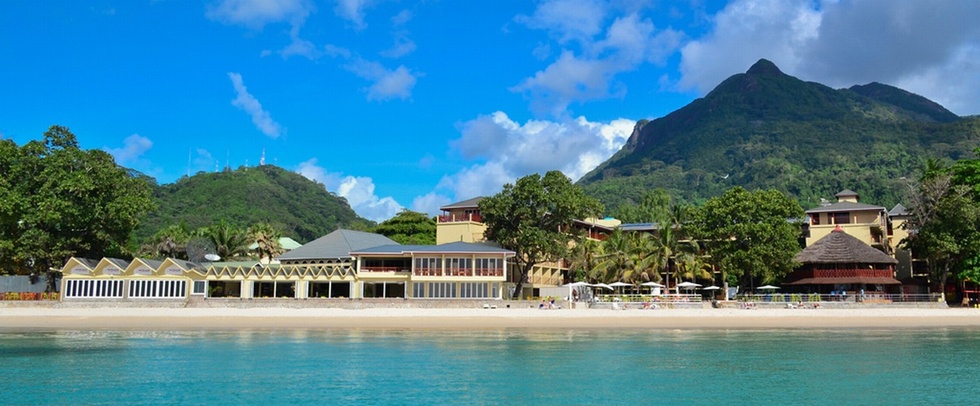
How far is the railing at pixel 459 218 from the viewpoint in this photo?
209ft

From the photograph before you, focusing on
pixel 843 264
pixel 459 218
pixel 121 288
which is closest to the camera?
pixel 121 288

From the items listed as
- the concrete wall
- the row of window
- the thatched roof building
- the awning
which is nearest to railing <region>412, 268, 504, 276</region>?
the row of window

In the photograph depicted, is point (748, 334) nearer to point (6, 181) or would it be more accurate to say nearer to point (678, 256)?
point (678, 256)

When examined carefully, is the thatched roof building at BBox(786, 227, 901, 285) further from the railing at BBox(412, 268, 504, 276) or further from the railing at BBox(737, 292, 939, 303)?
the railing at BBox(412, 268, 504, 276)

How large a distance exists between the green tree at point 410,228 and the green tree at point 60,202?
25865 mm

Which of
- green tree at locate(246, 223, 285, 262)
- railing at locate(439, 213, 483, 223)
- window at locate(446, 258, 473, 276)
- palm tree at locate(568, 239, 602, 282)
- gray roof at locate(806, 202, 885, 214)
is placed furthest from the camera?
green tree at locate(246, 223, 285, 262)

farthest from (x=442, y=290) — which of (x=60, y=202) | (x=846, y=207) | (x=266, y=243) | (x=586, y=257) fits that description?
(x=846, y=207)

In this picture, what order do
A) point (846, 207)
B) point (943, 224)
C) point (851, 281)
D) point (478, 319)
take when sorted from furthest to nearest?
point (846, 207), point (851, 281), point (943, 224), point (478, 319)

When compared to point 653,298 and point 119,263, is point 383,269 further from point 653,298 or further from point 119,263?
point 653,298

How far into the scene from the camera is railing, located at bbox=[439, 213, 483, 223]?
209 ft

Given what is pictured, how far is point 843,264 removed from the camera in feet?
176

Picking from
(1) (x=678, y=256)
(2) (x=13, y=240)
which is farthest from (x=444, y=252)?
(2) (x=13, y=240)

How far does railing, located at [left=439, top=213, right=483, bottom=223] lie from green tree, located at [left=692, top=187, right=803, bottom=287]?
18256mm

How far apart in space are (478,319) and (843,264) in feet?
91.3
